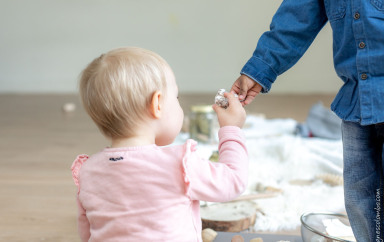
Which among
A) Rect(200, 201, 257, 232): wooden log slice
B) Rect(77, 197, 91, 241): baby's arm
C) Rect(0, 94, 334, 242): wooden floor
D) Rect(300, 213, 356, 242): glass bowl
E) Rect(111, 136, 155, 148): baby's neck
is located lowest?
Rect(0, 94, 334, 242): wooden floor

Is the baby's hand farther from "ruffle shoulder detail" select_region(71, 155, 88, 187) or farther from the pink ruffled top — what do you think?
"ruffle shoulder detail" select_region(71, 155, 88, 187)

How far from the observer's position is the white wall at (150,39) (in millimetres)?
4156

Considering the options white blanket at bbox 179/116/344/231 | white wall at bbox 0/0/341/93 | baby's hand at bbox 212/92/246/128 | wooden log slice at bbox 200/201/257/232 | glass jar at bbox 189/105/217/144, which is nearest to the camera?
baby's hand at bbox 212/92/246/128

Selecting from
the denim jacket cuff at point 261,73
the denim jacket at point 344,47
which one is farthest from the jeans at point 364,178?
the denim jacket cuff at point 261,73

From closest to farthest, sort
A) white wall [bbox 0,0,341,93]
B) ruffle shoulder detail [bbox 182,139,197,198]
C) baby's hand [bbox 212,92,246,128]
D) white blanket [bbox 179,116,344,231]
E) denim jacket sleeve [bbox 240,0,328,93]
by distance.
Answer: ruffle shoulder detail [bbox 182,139,197,198]
baby's hand [bbox 212,92,246,128]
denim jacket sleeve [bbox 240,0,328,93]
white blanket [bbox 179,116,344,231]
white wall [bbox 0,0,341,93]

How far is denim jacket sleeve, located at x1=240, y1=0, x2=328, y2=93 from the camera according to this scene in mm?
1057

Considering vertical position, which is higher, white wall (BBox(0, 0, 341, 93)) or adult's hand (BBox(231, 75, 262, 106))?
adult's hand (BBox(231, 75, 262, 106))

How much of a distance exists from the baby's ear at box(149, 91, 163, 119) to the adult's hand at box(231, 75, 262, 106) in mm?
295

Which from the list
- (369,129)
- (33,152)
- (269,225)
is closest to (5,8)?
(33,152)

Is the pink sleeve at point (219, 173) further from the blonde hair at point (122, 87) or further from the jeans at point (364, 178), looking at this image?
the jeans at point (364, 178)

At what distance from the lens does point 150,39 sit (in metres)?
4.27

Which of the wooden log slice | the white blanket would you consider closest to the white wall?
the white blanket

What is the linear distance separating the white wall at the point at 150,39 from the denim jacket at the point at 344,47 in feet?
10.3

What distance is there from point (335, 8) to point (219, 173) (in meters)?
0.41
